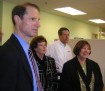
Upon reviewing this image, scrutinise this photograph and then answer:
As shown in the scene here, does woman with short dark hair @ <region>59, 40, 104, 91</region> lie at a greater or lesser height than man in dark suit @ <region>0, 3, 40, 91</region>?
lesser

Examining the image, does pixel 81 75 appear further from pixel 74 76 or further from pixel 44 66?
pixel 44 66

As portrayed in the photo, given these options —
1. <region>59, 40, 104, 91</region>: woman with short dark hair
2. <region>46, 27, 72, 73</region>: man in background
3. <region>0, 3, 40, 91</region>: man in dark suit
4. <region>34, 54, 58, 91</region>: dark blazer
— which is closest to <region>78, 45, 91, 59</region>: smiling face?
<region>59, 40, 104, 91</region>: woman with short dark hair

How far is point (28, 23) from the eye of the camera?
3.91 ft

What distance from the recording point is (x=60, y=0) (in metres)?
5.32

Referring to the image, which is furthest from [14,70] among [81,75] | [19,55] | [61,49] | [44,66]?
[61,49]

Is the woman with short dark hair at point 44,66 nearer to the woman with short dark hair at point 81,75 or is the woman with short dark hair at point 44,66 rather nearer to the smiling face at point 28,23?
the woman with short dark hair at point 81,75

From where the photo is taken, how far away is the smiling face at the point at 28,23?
1194 mm

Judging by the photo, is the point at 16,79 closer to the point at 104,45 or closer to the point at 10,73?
the point at 10,73

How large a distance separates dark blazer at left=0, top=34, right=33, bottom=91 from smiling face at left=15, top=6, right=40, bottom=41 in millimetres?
102

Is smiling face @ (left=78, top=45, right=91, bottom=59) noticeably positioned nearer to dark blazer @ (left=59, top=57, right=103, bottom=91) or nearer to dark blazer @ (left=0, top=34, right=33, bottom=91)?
dark blazer @ (left=59, top=57, right=103, bottom=91)

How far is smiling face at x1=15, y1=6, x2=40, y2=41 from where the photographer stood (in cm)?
119

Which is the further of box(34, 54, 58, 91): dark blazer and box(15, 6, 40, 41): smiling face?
box(34, 54, 58, 91): dark blazer

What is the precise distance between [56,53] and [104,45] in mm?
882

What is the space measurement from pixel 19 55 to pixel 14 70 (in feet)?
0.29
